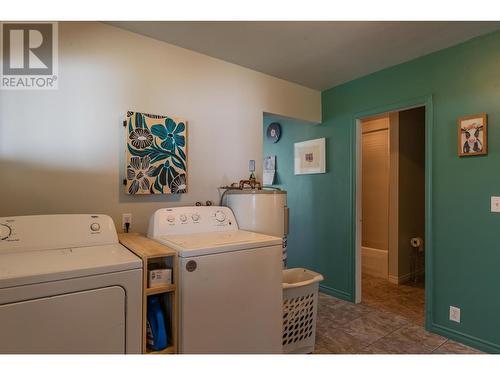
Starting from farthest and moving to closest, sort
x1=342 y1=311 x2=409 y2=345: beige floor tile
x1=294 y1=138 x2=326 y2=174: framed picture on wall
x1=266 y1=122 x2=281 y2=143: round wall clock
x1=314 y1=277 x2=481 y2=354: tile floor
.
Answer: x1=266 y1=122 x2=281 y2=143: round wall clock
x1=294 y1=138 x2=326 y2=174: framed picture on wall
x1=342 y1=311 x2=409 y2=345: beige floor tile
x1=314 y1=277 x2=481 y2=354: tile floor

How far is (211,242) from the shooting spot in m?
1.57

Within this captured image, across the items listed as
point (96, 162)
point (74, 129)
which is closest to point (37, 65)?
point (74, 129)

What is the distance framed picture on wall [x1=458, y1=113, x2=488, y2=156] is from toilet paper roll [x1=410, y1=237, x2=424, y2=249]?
178 centimetres

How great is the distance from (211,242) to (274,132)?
8.32 ft

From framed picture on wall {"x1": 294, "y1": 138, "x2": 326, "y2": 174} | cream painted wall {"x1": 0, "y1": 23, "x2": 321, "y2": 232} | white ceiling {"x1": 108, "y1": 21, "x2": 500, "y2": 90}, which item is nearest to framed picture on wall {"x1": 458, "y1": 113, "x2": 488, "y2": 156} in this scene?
white ceiling {"x1": 108, "y1": 21, "x2": 500, "y2": 90}

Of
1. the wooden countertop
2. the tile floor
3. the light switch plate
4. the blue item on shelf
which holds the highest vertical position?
the light switch plate

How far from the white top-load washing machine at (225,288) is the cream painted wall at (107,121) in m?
0.49

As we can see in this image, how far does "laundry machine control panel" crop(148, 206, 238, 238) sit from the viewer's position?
1.80 m

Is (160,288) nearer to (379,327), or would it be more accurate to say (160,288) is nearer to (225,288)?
(225,288)

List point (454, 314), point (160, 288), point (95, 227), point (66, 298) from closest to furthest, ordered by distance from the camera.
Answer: point (66, 298) < point (160, 288) < point (95, 227) < point (454, 314)

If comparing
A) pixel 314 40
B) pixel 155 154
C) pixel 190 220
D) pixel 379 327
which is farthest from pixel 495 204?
pixel 155 154

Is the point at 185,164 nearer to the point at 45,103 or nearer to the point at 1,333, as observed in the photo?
the point at 45,103

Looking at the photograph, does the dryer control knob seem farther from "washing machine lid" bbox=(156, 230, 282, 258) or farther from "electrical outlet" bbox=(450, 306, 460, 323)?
"electrical outlet" bbox=(450, 306, 460, 323)
